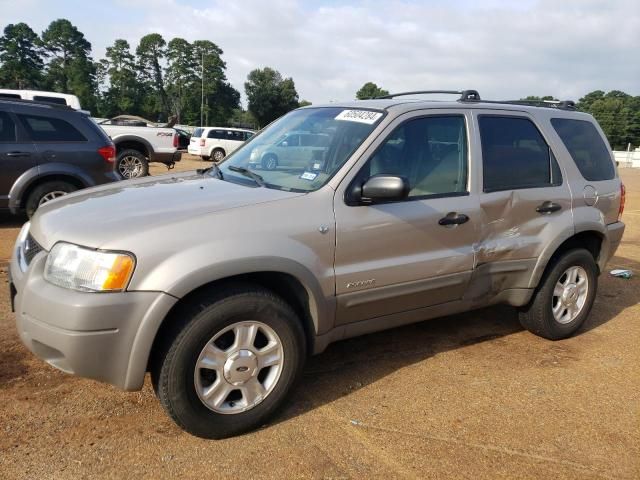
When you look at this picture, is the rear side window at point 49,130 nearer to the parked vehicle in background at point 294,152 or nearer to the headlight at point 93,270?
the parked vehicle in background at point 294,152

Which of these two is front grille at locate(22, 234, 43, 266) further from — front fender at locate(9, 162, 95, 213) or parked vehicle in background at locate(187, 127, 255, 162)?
parked vehicle in background at locate(187, 127, 255, 162)

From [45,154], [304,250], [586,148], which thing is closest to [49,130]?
[45,154]

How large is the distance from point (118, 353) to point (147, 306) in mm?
263

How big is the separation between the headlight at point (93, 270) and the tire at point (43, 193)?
5209 mm

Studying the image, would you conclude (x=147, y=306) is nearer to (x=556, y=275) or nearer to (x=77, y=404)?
(x=77, y=404)

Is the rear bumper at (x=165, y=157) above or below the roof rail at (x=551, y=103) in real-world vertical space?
below

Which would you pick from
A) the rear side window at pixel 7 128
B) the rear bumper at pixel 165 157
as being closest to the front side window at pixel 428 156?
the rear side window at pixel 7 128

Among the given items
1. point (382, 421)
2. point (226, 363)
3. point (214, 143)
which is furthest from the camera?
point (214, 143)

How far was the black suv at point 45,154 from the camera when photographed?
7289mm

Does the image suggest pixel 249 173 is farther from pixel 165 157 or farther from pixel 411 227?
pixel 165 157

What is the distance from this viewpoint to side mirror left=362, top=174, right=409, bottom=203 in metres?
3.11

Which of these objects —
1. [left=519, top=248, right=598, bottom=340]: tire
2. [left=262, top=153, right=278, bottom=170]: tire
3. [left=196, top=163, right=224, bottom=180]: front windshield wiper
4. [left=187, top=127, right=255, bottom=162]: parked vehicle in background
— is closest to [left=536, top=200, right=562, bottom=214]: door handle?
[left=519, top=248, right=598, bottom=340]: tire

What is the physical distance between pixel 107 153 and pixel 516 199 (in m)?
5.92

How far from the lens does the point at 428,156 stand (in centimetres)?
371
